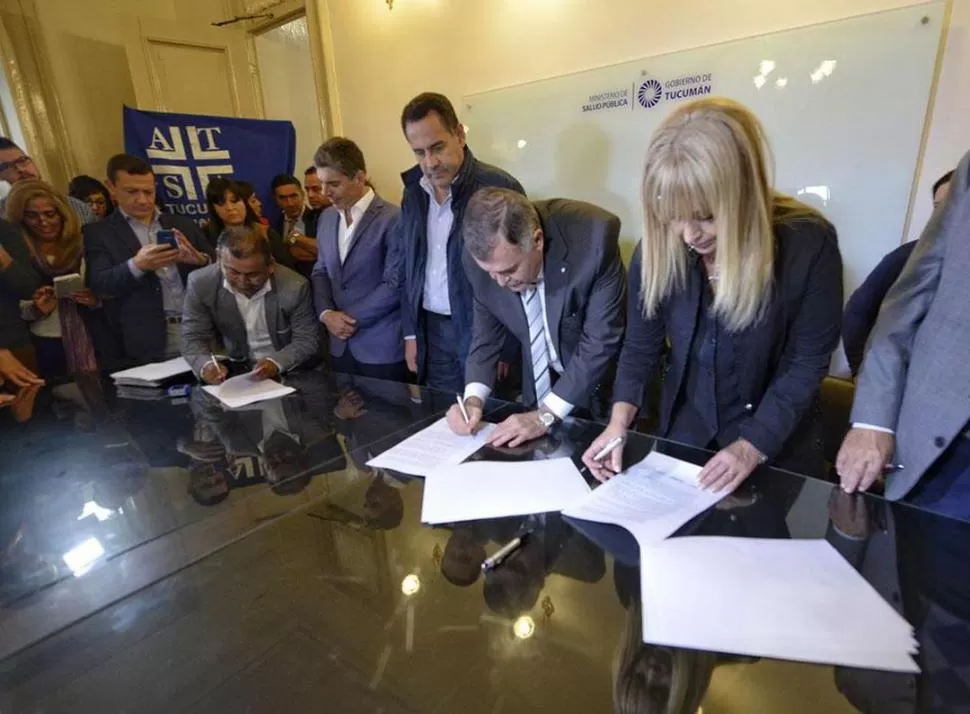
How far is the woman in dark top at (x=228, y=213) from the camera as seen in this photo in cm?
319

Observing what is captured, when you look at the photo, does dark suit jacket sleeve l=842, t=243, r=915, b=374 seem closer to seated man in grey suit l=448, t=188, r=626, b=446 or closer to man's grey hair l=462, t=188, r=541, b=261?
seated man in grey suit l=448, t=188, r=626, b=446

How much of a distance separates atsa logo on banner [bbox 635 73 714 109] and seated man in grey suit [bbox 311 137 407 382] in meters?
1.21

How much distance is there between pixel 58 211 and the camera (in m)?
2.48

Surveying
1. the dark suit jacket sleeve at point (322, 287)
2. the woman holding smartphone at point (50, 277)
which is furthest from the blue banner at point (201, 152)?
the dark suit jacket sleeve at point (322, 287)

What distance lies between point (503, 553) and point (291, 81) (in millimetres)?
4959

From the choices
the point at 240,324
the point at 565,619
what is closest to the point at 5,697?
the point at 565,619

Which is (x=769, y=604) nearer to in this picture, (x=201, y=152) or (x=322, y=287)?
(x=322, y=287)

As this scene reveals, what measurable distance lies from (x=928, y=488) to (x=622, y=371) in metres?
0.63

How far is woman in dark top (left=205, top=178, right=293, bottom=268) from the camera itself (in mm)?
3186

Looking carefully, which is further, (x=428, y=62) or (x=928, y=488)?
(x=428, y=62)

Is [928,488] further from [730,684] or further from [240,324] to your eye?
[240,324]

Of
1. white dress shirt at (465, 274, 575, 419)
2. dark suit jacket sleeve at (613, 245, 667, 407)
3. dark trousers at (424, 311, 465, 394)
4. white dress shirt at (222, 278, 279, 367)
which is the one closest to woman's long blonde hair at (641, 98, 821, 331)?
dark suit jacket sleeve at (613, 245, 667, 407)

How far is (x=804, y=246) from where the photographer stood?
1102mm

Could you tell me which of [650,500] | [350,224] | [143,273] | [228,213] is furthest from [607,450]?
[228,213]
